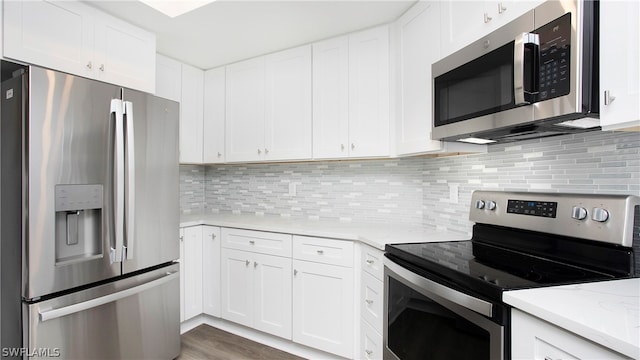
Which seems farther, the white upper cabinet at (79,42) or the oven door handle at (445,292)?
the white upper cabinet at (79,42)

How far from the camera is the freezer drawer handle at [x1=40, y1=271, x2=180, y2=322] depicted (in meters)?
1.50

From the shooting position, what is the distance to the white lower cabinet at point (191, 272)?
2.49 metres

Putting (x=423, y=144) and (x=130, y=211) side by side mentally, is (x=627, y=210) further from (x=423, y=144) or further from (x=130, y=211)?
(x=130, y=211)

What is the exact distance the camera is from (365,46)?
2.29 metres

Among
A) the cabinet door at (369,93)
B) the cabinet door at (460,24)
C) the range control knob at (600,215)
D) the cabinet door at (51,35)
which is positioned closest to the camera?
the range control knob at (600,215)

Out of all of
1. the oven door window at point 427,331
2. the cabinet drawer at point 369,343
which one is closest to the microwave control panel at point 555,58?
the oven door window at point 427,331

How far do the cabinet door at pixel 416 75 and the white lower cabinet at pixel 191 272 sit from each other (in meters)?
1.72

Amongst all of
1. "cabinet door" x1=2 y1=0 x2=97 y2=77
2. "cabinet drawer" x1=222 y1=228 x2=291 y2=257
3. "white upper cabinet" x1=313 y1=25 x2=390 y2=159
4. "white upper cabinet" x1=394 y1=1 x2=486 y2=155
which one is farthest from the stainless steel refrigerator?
"white upper cabinet" x1=394 y1=1 x2=486 y2=155

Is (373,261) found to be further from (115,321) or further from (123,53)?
(123,53)

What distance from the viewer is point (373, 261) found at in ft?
6.04

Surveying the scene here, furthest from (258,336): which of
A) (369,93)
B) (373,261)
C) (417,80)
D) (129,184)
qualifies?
(417,80)

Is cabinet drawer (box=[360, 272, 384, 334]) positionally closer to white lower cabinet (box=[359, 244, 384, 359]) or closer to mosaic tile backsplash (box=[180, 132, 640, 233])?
white lower cabinet (box=[359, 244, 384, 359])

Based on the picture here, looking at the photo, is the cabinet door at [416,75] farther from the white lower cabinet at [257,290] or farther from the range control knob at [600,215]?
the white lower cabinet at [257,290]

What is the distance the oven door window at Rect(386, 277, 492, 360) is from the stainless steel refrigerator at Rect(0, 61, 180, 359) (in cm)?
143
